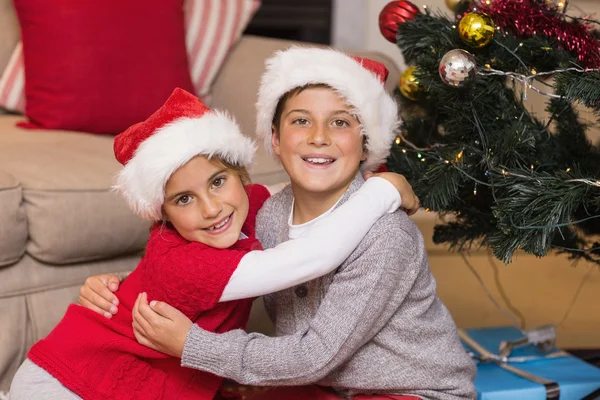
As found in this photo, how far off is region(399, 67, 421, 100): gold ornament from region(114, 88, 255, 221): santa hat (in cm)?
47

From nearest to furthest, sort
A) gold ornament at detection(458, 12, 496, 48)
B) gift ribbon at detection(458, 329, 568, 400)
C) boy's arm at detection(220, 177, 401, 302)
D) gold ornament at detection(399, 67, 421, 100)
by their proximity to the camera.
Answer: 1. boy's arm at detection(220, 177, 401, 302)
2. gold ornament at detection(458, 12, 496, 48)
3. gift ribbon at detection(458, 329, 568, 400)
4. gold ornament at detection(399, 67, 421, 100)

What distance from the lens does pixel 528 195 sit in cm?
140

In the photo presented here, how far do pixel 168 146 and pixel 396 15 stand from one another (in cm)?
64

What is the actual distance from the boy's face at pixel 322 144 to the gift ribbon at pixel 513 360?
61 cm

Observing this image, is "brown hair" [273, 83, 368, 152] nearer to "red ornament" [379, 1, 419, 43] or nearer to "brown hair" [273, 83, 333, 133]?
"brown hair" [273, 83, 333, 133]

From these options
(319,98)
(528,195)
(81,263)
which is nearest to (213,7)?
(81,263)

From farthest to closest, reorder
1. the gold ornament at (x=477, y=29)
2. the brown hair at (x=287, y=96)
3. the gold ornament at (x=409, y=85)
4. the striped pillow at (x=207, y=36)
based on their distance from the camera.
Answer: the striped pillow at (x=207, y=36)
the gold ornament at (x=409, y=85)
the gold ornament at (x=477, y=29)
the brown hair at (x=287, y=96)

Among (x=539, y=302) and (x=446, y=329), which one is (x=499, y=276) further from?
(x=446, y=329)

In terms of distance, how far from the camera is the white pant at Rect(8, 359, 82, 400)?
132cm

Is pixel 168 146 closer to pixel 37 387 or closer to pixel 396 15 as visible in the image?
pixel 37 387

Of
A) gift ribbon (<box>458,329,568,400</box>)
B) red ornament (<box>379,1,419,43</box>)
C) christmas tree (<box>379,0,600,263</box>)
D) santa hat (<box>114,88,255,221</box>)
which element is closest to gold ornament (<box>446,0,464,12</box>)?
christmas tree (<box>379,0,600,263</box>)

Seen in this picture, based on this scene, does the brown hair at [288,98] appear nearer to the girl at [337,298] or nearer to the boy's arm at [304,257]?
the girl at [337,298]

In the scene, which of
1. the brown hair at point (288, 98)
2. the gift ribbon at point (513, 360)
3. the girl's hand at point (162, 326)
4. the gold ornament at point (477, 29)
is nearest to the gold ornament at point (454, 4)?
the gold ornament at point (477, 29)

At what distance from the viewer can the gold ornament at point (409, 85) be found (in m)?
1.70
